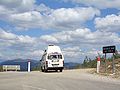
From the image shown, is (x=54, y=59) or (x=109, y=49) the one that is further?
(x=54, y=59)

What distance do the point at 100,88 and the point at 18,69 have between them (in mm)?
32904

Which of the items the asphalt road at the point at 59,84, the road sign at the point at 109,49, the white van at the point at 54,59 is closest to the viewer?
the asphalt road at the point at 59,84

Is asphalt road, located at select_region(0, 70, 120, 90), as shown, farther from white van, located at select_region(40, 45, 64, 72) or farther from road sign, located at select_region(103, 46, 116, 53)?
white van, located at select_region(40, 45, 64, 72)

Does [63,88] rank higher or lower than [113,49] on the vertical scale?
lower

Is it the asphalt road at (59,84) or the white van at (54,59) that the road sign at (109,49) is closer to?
the white van at (54,59)

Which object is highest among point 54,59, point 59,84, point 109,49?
point 109,49

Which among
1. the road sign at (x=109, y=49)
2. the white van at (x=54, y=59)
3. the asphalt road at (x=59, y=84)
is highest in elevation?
the road sign at (x=109, y=49)

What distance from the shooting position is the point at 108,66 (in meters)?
36.8

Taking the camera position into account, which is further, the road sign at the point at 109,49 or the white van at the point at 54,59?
the white van at the point at 54,59

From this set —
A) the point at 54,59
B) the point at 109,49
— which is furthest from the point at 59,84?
the point at 54,59

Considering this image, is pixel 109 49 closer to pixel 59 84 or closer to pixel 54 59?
pixel 54 59

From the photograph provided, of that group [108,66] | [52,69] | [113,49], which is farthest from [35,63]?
[113,49]

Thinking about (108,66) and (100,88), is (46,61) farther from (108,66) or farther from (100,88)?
(100,88)

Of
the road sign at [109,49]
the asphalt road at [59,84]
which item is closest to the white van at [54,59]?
the road sign at [109,49]
